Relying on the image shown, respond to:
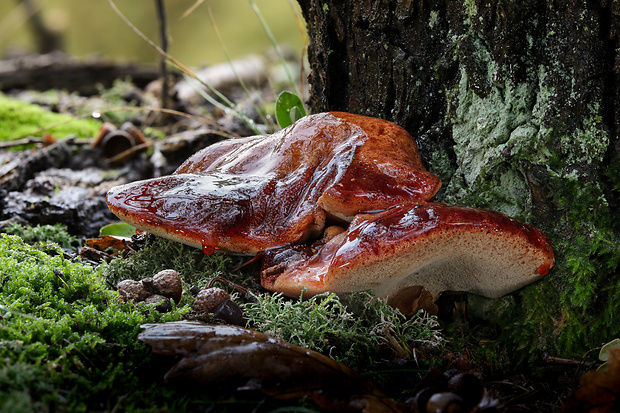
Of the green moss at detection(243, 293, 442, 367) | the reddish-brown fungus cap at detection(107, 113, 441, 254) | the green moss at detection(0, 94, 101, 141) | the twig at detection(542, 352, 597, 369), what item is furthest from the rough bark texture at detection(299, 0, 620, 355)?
the green moss at detection(0, 94, 101, 141)

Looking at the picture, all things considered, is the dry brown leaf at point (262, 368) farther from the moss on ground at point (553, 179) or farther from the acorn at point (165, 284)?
the moss on ground at point (553, 179)

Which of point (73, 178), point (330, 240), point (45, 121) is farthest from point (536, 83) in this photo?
point (45, 121)

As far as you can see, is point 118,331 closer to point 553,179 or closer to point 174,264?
point 174,264

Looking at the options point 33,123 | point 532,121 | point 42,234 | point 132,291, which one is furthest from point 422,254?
point 33,123

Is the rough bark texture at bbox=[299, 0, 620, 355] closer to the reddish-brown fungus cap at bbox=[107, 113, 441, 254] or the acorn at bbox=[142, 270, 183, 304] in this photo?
the reddish-brown fungus cap at bbox=[107, 113, 441, 254]

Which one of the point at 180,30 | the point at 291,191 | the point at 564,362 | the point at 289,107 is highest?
the point at 180,30

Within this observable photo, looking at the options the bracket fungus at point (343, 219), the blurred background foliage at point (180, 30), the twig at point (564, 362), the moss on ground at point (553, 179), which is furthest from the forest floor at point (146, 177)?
the blurred background foliage at point (180, 30)

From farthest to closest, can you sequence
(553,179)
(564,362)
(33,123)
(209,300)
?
1. (33,123)
2. (553,179)
3. (209,300)
4. (564,362)
